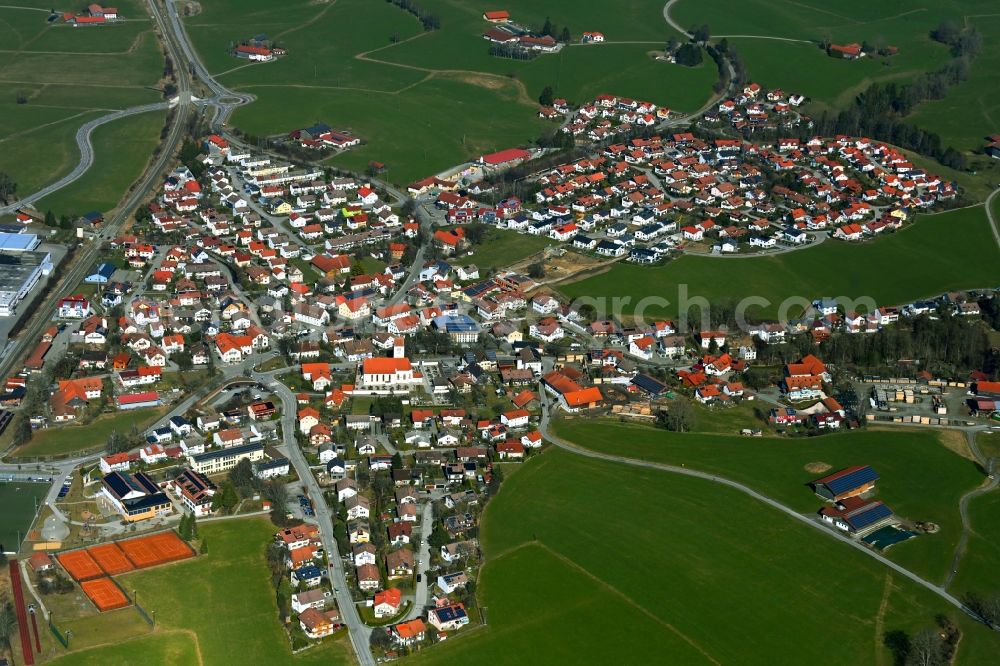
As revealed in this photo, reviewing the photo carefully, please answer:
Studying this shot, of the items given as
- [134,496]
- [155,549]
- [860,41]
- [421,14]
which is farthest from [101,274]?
[860,41]

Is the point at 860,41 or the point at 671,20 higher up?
the point at 671,20

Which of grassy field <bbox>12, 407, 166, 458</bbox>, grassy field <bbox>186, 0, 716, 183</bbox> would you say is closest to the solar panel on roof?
grassy field <bbox>12, 407, 166, 458</bbox>

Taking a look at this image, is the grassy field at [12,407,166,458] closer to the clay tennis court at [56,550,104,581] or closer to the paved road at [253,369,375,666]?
the paved road at [253,369,375,666]

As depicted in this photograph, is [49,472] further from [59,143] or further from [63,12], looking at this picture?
[63,12]

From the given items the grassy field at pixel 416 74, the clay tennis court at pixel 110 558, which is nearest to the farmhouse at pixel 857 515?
the clay tennis court at pixel 110 558

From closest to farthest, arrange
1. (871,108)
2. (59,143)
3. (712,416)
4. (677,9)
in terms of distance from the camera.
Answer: (712,416)
(59,143)
(871,108)
(677,9)

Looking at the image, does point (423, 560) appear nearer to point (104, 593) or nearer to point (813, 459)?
point (104, 593)

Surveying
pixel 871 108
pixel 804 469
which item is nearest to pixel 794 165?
pixel 871 108
